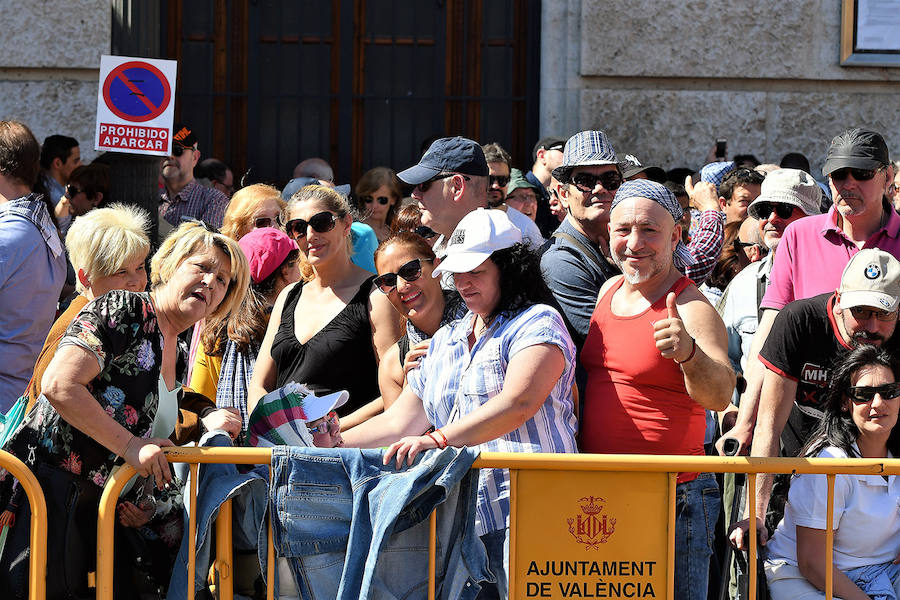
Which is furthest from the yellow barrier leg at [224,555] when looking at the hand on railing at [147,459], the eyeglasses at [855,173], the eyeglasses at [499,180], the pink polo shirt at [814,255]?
the eyeglasses at [499,180]

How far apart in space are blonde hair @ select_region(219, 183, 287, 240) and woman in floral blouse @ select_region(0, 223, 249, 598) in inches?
83.5

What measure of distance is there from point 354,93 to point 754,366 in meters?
4.85

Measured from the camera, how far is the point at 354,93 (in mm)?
8680

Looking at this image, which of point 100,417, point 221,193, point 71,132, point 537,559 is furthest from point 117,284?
point 71,132

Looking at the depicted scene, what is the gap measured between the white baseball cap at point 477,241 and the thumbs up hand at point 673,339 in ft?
1.99

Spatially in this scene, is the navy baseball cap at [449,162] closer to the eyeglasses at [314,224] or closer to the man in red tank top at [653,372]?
the eyeglasses at [314,224]

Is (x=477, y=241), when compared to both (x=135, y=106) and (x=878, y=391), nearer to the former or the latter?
(x=878, y=391)

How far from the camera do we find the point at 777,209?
5449 mm

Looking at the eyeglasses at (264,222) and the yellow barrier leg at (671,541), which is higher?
the eyeglasses at (264,222)

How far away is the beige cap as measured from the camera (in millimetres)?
4094

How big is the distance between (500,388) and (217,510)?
96 centimetres

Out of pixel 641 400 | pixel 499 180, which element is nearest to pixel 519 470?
pixel 641 400

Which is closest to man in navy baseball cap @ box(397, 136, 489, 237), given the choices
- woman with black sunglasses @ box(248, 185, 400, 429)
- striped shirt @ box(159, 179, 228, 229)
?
woman with black sunglasses @ box(248, 185, 400, 429)

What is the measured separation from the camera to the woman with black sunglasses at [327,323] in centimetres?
479
